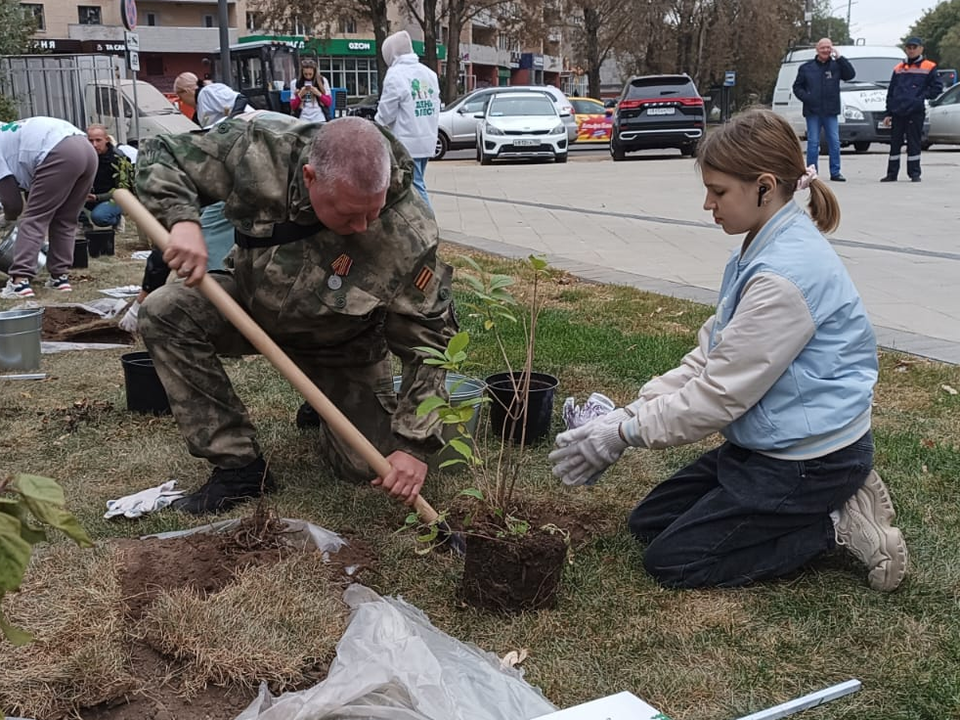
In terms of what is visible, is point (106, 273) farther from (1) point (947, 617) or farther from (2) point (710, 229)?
(1) point (947, 617)

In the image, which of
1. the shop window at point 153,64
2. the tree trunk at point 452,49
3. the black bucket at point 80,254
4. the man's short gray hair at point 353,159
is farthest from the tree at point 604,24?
the man's short gray hair at point 353,159

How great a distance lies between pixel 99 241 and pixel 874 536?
814cm

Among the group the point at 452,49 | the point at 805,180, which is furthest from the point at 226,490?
the point at 452,49

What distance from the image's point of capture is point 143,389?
14.1 ft

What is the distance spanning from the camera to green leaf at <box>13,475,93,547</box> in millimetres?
1171

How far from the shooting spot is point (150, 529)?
10.2 ft

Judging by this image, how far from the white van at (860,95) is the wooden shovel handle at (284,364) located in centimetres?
1536

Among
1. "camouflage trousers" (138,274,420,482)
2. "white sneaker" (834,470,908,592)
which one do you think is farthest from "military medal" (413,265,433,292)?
"white sneaker" (834,470,908,592)

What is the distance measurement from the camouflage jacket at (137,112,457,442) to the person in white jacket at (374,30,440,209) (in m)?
4.99

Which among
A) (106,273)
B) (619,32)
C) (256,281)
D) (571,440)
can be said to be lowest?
(106,273)

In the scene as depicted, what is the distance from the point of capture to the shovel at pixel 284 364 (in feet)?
9.20

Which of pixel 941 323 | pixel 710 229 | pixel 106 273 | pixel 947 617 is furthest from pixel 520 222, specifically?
pixel 947 617

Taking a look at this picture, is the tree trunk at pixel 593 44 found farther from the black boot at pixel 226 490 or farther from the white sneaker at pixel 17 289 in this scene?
the black boot at pixel 226 490

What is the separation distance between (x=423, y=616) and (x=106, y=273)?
Answer: 21.6 ft
